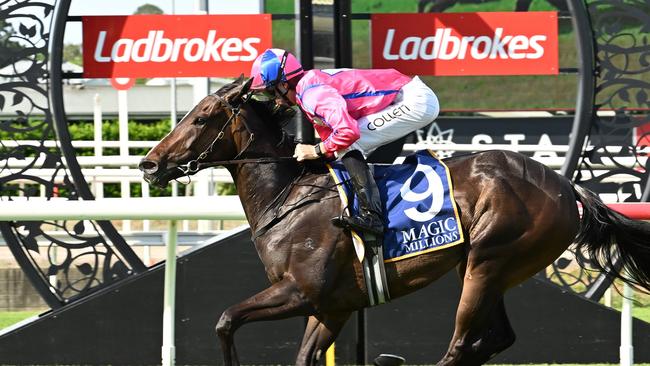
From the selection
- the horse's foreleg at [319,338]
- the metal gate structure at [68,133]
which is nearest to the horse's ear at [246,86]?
the horse's foreleg at [319,338]

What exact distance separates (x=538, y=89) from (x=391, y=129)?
4692mm

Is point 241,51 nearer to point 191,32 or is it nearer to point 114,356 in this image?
point 191,32

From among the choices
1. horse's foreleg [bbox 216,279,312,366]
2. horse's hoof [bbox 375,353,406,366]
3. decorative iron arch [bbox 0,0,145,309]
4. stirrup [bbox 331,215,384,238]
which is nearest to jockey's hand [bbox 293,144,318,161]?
stirrup [bbox 331,215,384,238]

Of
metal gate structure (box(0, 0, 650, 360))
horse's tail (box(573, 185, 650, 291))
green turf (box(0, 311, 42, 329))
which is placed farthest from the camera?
green turf (box(0, 311, 42, 329))

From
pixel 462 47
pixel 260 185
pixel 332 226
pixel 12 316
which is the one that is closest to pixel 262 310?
pixel 332 226

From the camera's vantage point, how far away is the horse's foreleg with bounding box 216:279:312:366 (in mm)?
4012

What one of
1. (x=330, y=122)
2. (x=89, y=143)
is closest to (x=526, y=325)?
(x=330, y=122)

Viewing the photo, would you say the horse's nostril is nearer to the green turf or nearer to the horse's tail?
the horse's tail

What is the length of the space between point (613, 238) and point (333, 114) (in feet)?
4.10

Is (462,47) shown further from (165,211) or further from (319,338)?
(319,338)

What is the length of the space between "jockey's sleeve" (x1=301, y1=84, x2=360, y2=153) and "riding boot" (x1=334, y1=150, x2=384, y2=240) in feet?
0.33

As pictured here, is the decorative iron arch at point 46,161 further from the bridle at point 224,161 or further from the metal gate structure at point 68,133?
the bridle at point 224,161

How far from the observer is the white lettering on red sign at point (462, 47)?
17.6 ft

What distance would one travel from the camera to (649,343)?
530cm
